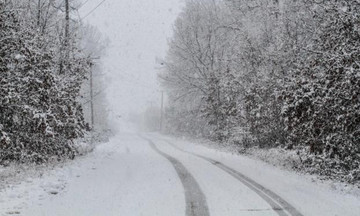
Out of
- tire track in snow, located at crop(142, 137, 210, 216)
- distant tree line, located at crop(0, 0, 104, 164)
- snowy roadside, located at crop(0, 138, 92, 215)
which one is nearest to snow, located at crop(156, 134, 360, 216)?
tire track in snow, located at crop(142, 137, 210, 216)

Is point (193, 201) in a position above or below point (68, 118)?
below

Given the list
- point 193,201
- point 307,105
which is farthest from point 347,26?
point 193,201

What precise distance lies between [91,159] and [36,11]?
7.36 meters

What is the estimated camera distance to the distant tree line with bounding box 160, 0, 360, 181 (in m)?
13.0

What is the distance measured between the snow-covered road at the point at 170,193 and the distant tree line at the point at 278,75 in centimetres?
192

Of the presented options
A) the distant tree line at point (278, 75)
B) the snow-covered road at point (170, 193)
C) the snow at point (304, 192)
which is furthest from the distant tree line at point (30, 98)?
the distant tree line at point (278, 75)

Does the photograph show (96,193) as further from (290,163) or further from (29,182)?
(290,163)

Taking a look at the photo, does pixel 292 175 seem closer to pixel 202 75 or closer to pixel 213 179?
pixel 213 179

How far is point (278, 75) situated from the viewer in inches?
852

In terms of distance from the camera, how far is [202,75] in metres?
34.3

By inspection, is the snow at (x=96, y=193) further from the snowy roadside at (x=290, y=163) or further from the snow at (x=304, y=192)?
the snowy roadside at (x=290, y=163)

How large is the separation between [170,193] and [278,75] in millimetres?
12748

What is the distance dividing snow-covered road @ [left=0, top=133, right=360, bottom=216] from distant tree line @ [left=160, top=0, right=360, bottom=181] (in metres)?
1.92

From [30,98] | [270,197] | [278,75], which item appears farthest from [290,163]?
[30,98]
